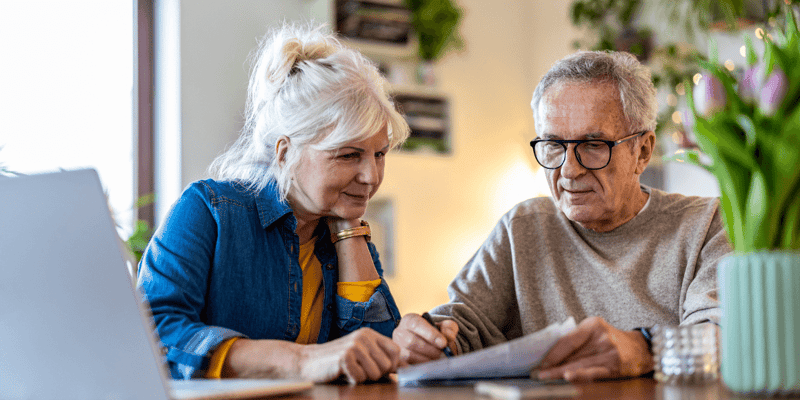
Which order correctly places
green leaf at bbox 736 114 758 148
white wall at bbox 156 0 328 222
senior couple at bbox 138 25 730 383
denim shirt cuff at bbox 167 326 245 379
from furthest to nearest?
white wall at bbox 156 0 328 222
senior couple at bbox 138 25 730 383
denim shirt cuff at bbox 167 326 245 379
green leaf at bbox 736 114 758 148

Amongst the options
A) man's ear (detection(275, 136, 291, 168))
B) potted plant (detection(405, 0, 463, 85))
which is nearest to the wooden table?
man's ear (detection(275, 136, 291, 168))

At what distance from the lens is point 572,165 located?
1.50 meters

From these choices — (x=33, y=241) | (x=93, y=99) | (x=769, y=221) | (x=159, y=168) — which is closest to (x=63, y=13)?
(x=93, y=99)

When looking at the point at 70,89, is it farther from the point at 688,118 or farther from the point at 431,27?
the point at 688,118

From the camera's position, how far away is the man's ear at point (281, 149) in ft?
5.01

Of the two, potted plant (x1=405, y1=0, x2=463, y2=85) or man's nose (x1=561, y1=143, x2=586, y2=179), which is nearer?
man's nose (x1=561, y1=143, x2=586, y2=179)

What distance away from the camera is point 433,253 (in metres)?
4.18

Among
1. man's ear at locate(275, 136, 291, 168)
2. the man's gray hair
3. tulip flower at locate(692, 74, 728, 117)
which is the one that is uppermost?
the man's gray hair

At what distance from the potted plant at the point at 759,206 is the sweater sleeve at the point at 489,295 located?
0.74m

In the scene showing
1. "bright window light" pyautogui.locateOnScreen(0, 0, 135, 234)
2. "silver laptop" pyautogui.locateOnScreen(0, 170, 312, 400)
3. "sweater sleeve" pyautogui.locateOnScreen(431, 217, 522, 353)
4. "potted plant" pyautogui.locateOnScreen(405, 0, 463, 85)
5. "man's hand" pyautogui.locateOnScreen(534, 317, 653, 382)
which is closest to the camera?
"silver laptop" pyautogui.locateOnScreen(0, 170, 312, 400)

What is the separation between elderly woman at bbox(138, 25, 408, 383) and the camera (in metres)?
1.34

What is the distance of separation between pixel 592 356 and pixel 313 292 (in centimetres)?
66

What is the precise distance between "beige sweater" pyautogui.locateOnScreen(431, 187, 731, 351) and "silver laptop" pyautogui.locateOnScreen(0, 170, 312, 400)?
32.9 inches

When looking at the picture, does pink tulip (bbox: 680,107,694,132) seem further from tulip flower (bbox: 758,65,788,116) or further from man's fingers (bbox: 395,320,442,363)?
man's fingers (bbox: 395,320,442,363)
